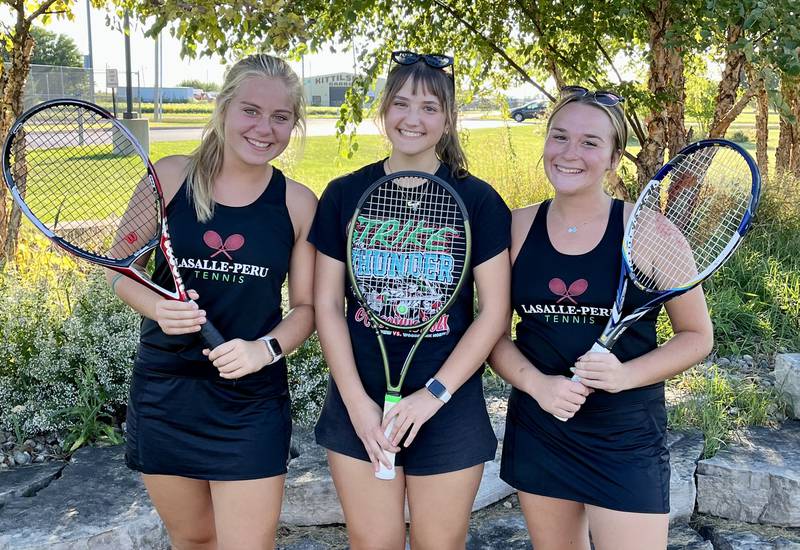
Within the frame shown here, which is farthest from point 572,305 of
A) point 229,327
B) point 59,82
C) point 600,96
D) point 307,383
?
A: point 59,82

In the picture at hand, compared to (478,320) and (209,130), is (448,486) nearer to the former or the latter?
(478,320)

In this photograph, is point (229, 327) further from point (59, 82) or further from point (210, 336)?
point (59, 82)

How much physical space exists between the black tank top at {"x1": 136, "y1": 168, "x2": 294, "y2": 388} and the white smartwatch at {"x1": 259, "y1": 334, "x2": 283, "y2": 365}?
0.25 feet

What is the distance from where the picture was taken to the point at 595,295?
2.38 metres

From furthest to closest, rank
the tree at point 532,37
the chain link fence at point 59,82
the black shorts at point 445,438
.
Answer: the chain link fence at point 59,82, the tree at point 532,37, the black shorts at point 445,438

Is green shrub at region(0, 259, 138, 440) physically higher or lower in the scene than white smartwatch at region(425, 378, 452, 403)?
lower

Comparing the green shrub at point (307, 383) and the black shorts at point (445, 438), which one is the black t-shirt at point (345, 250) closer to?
the black shorts at point (445, 438)

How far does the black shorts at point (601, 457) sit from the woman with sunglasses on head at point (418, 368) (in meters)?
0.16

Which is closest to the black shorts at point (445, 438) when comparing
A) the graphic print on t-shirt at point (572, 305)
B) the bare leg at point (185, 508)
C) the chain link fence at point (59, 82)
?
the graphic print on t-shirt at point (572, 305)

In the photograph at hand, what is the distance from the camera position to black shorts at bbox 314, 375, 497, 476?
2.38m

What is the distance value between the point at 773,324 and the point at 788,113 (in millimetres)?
2572

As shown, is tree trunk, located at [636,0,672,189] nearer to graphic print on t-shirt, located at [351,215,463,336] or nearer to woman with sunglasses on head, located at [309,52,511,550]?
woman with sunglasses on head, located at [309,52,511,550]

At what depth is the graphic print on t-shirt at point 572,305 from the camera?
2389mm

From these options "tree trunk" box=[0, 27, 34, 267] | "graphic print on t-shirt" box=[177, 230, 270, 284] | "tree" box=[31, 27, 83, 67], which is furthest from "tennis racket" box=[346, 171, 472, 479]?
"tree" box=[31, 27, 83, 67]
